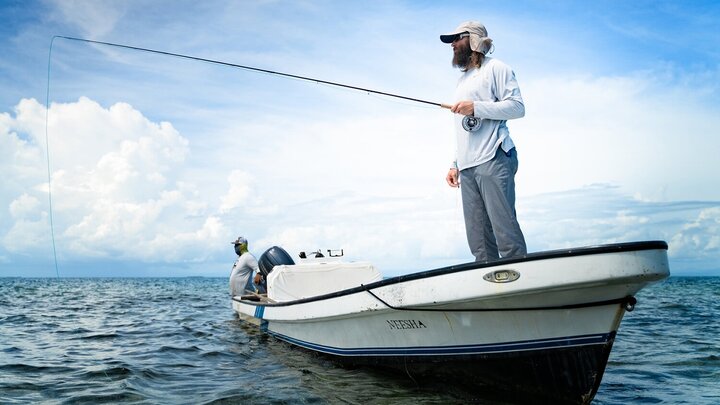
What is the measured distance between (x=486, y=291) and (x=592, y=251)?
875 mm

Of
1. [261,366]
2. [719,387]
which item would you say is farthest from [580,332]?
[261,366]

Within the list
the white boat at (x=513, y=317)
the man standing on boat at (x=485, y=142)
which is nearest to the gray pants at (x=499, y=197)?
the man standing on boat at (x=485, y=142)

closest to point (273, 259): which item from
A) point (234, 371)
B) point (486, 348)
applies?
point (234, 371)

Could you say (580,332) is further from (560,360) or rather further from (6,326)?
(6,326)

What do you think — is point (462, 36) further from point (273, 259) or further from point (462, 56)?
point (273, 259)

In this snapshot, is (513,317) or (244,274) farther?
(244,274)

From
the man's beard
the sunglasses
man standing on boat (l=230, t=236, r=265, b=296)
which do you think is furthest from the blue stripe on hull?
man standing on boat (l=230, t=236, r=265, b=296)

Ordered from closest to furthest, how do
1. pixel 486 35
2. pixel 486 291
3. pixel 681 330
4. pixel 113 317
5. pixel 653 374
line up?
pixel 486 291 → pixel 486 35 → pixel 653 374 → pixel 681 330 → pixel 113 317

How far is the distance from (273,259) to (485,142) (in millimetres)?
8287

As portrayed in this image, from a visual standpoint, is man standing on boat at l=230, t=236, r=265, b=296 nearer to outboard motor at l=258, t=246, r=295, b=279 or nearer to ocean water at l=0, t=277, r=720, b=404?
outboard motor at l=258, t=246, r=295, b=279

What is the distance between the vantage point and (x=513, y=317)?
14.5 feet

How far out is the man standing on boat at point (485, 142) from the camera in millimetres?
4320

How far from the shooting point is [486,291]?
13.9 feet

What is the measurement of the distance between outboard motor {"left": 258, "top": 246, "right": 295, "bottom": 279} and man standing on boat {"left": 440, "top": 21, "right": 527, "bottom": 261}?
7.67m
